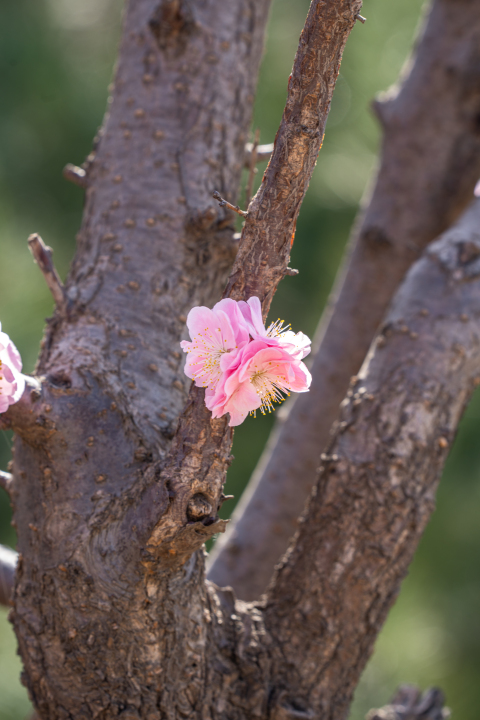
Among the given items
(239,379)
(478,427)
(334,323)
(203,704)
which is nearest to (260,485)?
(334,323)

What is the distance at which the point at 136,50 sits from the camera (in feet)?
2.16

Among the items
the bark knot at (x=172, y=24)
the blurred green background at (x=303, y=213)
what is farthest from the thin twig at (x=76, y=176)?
the blurred green background at (x=303, y=213)

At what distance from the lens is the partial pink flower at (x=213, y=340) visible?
33cm

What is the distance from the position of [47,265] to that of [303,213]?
6.11ft

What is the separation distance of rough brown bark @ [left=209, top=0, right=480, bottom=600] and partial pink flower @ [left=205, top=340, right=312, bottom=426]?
0.50 m

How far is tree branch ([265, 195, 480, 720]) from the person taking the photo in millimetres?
512

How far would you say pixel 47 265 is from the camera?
50cm

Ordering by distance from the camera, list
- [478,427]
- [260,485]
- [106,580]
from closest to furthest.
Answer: [106,580]
[260,485]
[478,427]

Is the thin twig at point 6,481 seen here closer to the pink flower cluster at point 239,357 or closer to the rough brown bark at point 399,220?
the pink flower cluster at point 239,357

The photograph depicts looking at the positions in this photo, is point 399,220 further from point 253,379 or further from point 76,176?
point 253,379

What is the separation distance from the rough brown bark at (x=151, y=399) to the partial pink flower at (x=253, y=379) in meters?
0.03

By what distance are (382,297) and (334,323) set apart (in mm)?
77

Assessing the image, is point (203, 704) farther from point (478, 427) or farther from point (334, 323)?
point (478, 427)

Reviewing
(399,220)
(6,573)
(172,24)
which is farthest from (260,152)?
(6,573)
